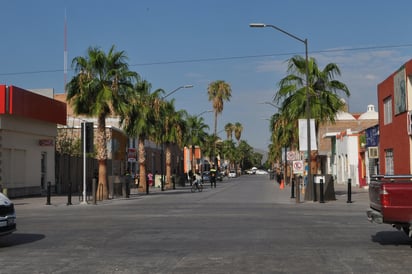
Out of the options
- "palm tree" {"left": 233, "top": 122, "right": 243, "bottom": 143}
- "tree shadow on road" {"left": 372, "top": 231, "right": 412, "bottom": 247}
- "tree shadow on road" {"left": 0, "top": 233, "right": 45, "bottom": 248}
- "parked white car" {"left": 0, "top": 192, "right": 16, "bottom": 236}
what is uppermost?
"palm tree" {"left": 233, "top": 122, "right": 243, "bottom": 143}

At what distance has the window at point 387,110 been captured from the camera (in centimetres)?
3550

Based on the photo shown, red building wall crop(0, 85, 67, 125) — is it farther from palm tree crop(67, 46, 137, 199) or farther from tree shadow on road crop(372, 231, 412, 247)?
tree shadow on road crop(372, 231, 412, 247)

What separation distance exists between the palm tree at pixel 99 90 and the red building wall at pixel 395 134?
15855 millimetres

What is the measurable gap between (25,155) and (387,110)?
23.3 metres

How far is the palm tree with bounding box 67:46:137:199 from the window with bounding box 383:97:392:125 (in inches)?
642

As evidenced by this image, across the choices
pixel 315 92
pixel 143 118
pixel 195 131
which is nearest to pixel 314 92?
pixel 315 92

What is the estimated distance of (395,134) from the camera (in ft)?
111

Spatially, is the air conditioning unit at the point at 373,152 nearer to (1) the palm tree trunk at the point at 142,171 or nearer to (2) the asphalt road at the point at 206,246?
(1) the palm tree trunk at the point at 142,171

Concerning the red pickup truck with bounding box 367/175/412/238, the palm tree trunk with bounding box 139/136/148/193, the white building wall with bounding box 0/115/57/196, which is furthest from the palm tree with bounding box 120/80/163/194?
the red pickup truck with bounding box 367/175/412/238

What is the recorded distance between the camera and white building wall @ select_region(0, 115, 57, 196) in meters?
33.7

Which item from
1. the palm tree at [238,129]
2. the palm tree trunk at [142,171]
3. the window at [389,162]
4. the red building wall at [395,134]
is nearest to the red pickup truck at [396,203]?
the red building wall at [395,134]

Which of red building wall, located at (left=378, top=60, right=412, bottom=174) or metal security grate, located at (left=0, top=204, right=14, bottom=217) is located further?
red building wall, located at (left=378, top=60, right=412, bottom=174)

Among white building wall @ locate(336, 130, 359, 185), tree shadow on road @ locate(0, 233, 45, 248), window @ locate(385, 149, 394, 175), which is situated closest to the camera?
tree shadow on road @ locate(0, 233, 45, 248)

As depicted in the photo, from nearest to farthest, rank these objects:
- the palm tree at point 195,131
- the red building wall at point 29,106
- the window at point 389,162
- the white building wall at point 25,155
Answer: the red building wall at point 29,106 → the white building wall at point 25,155 → the window at point 389,162 → the palm tree at point 195,131
